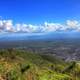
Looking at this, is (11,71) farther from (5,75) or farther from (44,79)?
(44,79)

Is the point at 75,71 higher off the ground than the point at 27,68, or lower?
lower

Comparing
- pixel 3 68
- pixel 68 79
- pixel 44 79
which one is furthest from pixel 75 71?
pixel 3 68

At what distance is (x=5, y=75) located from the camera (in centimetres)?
3159

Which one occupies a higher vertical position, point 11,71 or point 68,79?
point 11,71

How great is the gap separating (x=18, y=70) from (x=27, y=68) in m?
1.53

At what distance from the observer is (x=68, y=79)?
44750 mm

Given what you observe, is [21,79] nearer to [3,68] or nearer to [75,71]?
[3,68]

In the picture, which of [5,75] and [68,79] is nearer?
[5,75]

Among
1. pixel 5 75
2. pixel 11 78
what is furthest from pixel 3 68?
pixel 11 78

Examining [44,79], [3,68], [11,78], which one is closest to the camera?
[11,78]

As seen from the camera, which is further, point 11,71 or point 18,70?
point 18,70

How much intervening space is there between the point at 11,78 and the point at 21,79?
189 cm

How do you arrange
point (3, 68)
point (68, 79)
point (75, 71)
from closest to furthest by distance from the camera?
point (3, 68) < point (68, 79) < point (75, 71)

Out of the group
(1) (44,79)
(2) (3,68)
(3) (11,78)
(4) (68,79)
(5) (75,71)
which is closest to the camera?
(3) (11,78)
